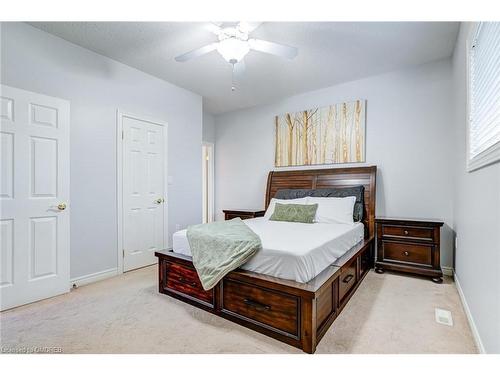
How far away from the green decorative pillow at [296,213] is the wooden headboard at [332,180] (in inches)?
26.8

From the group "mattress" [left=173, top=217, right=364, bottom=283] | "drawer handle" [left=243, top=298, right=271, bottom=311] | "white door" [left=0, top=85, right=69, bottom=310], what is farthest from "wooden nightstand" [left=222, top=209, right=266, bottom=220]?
"white door" [left=0, top=85, right=69, bottom=310]

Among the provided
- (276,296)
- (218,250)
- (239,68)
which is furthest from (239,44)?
(276,296)

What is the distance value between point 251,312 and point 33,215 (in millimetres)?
2246

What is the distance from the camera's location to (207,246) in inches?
84.0

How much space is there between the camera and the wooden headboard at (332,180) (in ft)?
11.2

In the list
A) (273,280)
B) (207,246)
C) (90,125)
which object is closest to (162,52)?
(90,125)

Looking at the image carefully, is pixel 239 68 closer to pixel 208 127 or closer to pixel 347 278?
pixel 347 278

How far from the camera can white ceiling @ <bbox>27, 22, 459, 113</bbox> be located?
8.04 ft

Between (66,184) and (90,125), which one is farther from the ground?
(90,125)

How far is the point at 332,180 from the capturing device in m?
3.76

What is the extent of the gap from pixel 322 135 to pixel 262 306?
2.91 meters

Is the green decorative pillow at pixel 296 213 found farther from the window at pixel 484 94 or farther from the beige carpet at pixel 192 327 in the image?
the window at pixel 484 94

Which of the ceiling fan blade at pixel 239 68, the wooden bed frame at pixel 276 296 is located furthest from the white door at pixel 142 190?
the ceiling fan blade at pixel 239 68
